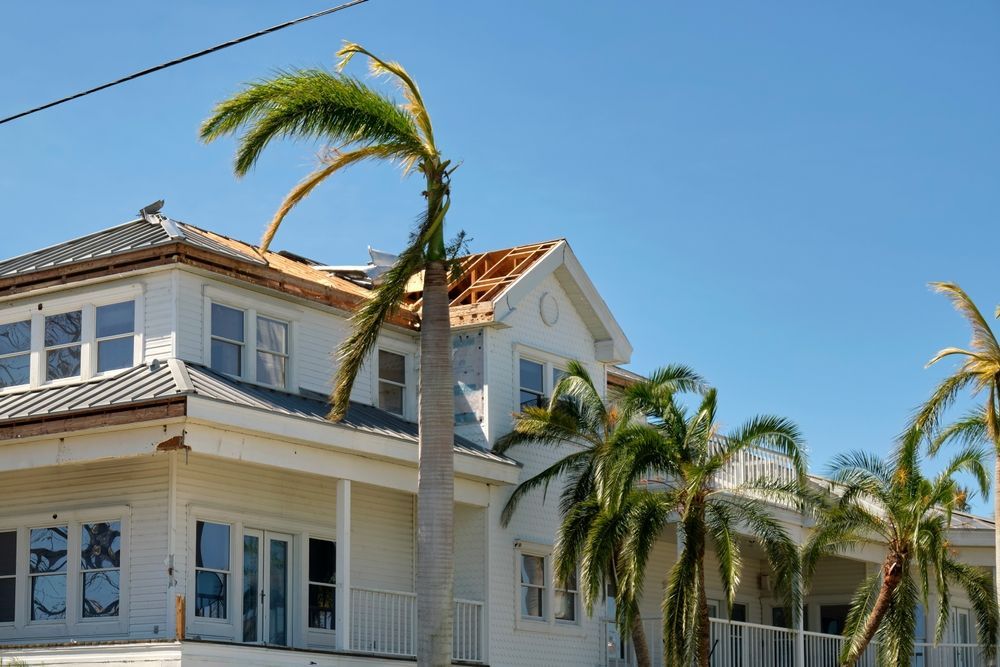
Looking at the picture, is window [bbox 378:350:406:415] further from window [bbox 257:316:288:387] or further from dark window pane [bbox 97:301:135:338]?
dark window pane [bbox 97:301:135:338]

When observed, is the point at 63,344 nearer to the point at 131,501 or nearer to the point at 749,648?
the point at 131,501

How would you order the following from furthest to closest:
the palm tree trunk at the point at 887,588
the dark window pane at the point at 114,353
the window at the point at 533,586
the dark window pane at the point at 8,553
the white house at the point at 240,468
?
the window at the point at 533,586 < the palm tree trunk at the point at 887,588 < the dark window pane at the point at 114,353 < the dark window pane at the point at 8,553 < the white house at the point at 240,468

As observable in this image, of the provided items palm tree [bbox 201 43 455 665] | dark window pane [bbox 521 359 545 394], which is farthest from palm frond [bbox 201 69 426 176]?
dark window pane [bbox 521 359 545 394]

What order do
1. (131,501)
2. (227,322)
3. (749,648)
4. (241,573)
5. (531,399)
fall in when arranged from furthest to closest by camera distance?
(749,648)
(531,399)
(227,322)
(241,573)
(131,501)

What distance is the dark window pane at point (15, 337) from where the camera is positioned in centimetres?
2527

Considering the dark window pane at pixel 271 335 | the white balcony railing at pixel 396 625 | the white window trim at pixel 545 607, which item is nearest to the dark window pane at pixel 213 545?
the white balcony railing at pixel 396 625

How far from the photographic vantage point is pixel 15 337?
25.4 m

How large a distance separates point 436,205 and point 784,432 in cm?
682

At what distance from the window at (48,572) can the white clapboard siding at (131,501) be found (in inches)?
15.2

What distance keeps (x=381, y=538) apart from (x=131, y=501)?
5.18 meters

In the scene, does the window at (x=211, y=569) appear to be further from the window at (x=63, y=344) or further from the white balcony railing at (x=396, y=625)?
the window at (x=63, y=344)

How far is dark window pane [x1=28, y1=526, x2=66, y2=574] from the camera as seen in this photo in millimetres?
23328

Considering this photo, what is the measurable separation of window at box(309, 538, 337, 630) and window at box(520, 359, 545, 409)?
5.35 m

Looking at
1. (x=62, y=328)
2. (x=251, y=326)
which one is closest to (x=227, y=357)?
(x=251, y=326)
